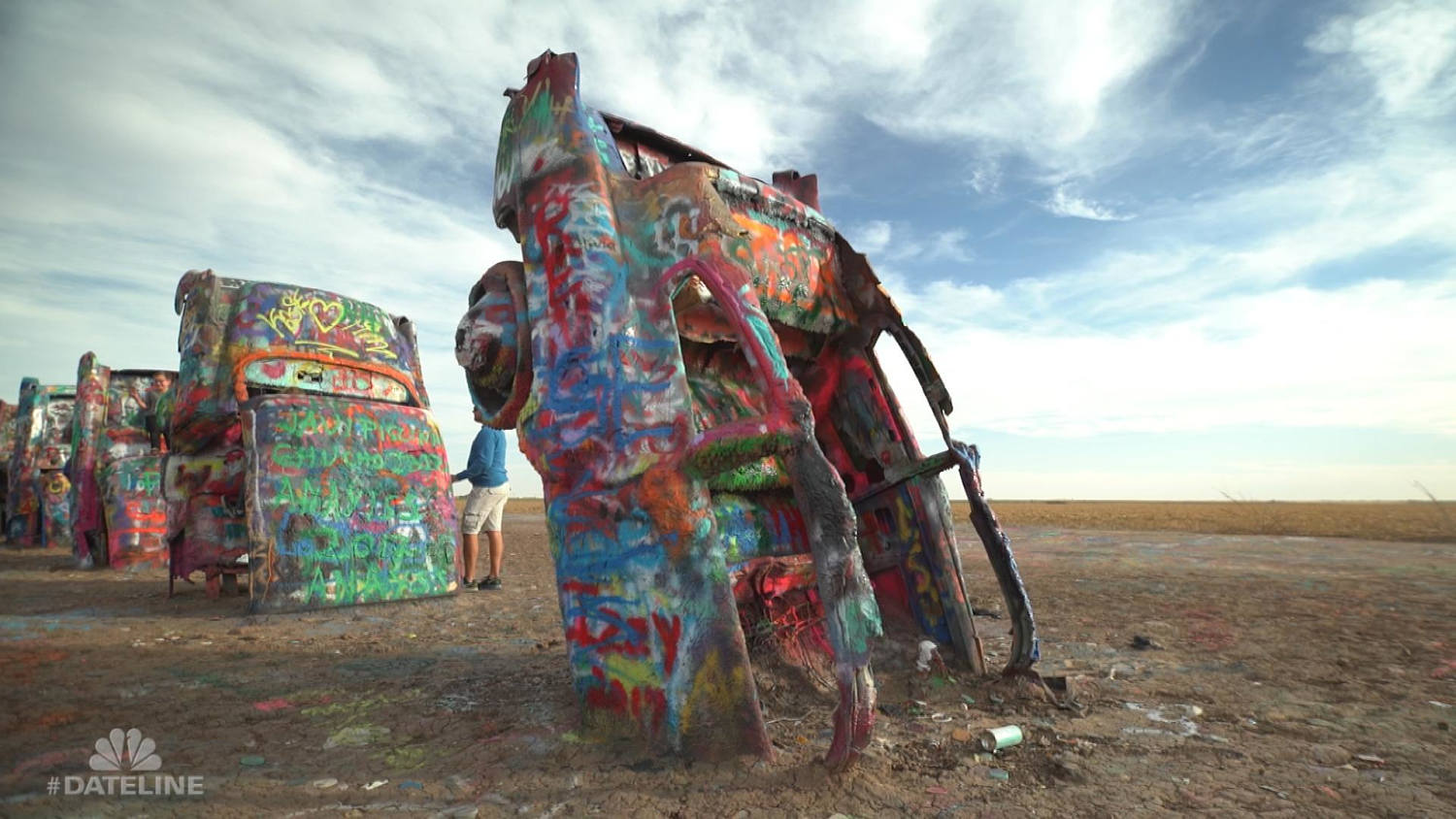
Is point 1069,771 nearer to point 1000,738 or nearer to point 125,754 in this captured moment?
point 1000,738

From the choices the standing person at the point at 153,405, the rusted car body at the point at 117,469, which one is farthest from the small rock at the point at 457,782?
the standing person at the point at 153,405

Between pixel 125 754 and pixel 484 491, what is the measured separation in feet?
14.9

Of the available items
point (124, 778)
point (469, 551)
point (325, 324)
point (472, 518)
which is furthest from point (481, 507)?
point (124, 778)

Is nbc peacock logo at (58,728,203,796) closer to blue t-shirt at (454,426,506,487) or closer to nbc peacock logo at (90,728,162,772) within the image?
nbc peacock logo at (90,728,162,772)

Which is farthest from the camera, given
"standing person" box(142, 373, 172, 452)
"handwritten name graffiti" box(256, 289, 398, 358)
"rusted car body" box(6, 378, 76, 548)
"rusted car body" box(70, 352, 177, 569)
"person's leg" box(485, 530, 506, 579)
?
"rusted car body" box(6, 378, 76, 548)

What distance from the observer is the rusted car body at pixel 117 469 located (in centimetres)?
930

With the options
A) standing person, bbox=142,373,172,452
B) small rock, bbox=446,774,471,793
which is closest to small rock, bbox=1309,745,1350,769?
small rock, bbox=446,774,471,793

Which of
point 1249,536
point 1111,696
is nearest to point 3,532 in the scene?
point 1111,696

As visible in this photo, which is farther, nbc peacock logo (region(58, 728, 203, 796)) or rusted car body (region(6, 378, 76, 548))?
rusted car body (region(6, 378, 76, 548))

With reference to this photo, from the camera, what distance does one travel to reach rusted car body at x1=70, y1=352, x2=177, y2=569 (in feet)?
30.5

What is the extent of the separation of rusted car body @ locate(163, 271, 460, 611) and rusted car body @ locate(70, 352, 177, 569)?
11.0ft

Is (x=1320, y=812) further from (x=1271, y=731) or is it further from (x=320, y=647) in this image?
(x=320, y=647)

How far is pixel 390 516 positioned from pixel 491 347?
144 inches

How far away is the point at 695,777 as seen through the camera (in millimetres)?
2287
